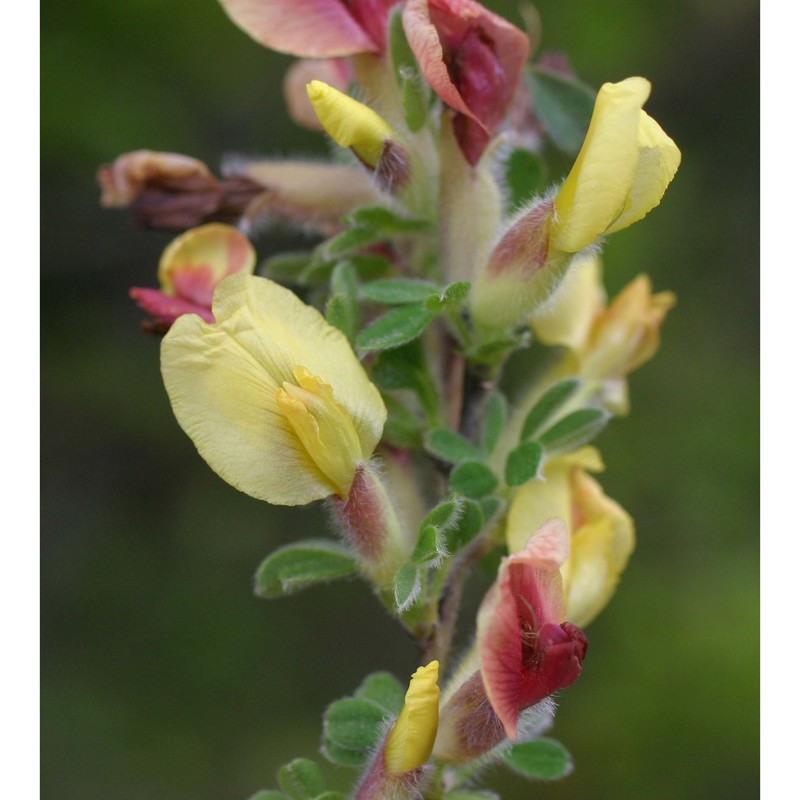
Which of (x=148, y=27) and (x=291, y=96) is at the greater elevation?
(x=148, y=27)

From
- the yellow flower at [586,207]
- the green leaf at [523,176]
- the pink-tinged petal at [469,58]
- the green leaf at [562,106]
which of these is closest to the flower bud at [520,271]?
the yellow flower at [586,207]

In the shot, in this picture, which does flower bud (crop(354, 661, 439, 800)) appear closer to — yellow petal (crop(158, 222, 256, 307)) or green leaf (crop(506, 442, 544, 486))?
green leaf (crop(506, 442, 544, 486))

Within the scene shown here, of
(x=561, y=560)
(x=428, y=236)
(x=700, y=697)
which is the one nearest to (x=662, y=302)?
(x=428, y=236)

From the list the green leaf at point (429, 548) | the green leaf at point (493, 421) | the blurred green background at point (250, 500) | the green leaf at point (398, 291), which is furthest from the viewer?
the blurred green background at point (250, 500)

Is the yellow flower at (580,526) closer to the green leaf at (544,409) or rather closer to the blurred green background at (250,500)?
the green leaf at (544,409)

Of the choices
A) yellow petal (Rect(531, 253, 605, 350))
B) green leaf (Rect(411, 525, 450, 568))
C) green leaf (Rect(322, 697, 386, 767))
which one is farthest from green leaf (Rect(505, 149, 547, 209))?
green leaf (Rect(322, 697, 386, 767))

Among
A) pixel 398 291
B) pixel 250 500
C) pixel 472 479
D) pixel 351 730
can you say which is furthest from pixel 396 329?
pixel 250 500

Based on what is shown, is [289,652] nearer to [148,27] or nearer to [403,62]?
[148,27]

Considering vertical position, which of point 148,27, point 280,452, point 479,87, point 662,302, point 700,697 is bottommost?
point 700,697
